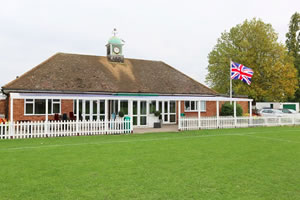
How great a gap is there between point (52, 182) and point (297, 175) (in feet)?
19.5

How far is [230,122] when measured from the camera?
20641 millimetres

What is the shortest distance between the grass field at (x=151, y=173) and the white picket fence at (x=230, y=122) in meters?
8.23

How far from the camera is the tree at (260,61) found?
34.8 metres

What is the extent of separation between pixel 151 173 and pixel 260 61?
110 feet

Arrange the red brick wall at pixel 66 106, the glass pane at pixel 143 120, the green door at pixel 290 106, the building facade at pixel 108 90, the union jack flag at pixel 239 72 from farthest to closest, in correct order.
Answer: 1. the green door at pixel 290 106
2. the union jack flag at pixel 239 72
3. the glass pane at pixel 143 120
4. the red brick wall at pixel 66 106
5. the building facade at pixel 108 90

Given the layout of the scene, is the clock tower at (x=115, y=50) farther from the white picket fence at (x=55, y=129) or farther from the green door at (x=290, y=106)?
the green door at (x=290, y=106)

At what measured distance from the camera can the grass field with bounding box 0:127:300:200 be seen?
17.5 feet

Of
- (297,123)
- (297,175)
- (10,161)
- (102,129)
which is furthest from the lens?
(297,123)

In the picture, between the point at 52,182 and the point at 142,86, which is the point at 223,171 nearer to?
the point at 52,182

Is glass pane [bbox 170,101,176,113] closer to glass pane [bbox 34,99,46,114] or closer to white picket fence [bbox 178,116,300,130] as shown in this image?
white picket fence [bbox 178,116,300,130]

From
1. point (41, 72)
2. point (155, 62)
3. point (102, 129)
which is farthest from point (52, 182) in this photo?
point (155, 62)

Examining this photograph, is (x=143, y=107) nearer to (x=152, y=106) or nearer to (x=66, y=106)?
(x=152, y=106)

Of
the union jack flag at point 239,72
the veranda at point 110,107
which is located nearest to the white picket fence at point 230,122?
the veranda at point 110,107

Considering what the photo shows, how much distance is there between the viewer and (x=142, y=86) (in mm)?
24547
